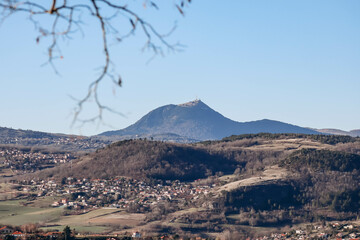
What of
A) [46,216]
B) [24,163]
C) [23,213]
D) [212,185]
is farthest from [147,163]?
[46,216]

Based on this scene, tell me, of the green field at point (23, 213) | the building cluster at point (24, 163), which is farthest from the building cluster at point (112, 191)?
the building cluster at point (24, 163)

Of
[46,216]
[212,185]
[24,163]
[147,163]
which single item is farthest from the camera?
[24,163]

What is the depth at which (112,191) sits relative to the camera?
138m

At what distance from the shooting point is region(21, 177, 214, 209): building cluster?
406 feet

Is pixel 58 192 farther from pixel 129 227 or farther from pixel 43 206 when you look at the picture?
pixel 129 227

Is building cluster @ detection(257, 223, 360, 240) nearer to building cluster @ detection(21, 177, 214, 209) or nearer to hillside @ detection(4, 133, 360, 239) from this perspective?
hillside @ detection(4, 133, 360, 239)

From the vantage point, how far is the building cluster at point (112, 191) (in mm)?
123812

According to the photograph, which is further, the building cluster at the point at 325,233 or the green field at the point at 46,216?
the green field at the point at 46,216

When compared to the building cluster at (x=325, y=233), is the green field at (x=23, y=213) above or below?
above

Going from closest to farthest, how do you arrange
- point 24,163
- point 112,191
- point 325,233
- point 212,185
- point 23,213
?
point 325,233 → point 23,213 → point 112,191 → point 212,185 → point 24,163

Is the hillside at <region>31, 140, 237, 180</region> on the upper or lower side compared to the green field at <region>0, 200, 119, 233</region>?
upper

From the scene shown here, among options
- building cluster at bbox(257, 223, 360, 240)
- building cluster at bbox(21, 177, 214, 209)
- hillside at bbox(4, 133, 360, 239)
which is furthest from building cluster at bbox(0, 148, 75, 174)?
building cluster at bbox(257, 223, 360, 240)

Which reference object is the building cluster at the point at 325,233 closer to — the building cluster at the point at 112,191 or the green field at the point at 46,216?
the green field at the point at 46,216

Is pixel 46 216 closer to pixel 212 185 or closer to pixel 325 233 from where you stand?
pixel 325 233
